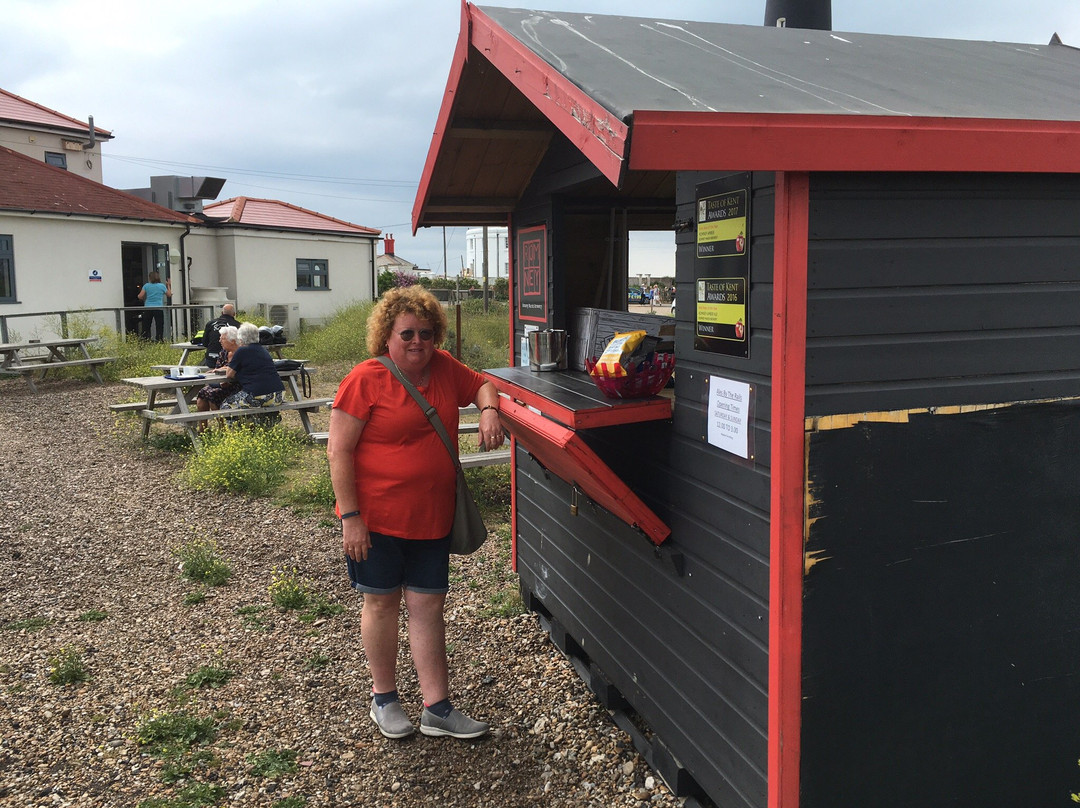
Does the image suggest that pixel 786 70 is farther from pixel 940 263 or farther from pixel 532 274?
pixel 532 274

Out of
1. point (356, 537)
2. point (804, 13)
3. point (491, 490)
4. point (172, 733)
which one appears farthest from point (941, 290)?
point (491, 490)

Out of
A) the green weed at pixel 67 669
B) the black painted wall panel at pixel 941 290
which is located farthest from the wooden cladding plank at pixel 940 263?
the green weed at pixel 67 669

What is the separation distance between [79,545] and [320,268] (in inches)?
855

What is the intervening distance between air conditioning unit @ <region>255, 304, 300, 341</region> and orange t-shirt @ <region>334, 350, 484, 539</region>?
22.3 m

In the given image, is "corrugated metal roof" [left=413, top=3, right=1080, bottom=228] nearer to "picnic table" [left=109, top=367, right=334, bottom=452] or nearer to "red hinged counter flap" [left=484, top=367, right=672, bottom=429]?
"red hinged counter flap" [left=484, top=367, right=672, bottom=429]

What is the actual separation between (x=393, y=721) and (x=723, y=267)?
7.88 feet


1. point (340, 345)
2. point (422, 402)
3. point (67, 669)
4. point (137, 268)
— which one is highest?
point (137, 268)

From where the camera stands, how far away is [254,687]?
423cm

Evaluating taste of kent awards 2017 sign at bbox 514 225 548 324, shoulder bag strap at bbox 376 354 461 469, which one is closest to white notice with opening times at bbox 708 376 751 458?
shoulder bag strap at bbox 376 354 461 469

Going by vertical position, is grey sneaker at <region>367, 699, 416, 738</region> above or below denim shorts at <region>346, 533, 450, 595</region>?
below

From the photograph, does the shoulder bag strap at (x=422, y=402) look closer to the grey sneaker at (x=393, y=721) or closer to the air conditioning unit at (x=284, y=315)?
the grey sneaker at (x=393, y=721)

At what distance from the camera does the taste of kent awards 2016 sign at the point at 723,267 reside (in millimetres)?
2531

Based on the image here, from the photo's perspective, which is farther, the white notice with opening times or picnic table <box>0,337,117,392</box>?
picnic table <box>0,337,117,392</box>

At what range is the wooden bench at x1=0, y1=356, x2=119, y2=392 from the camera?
562 inches
